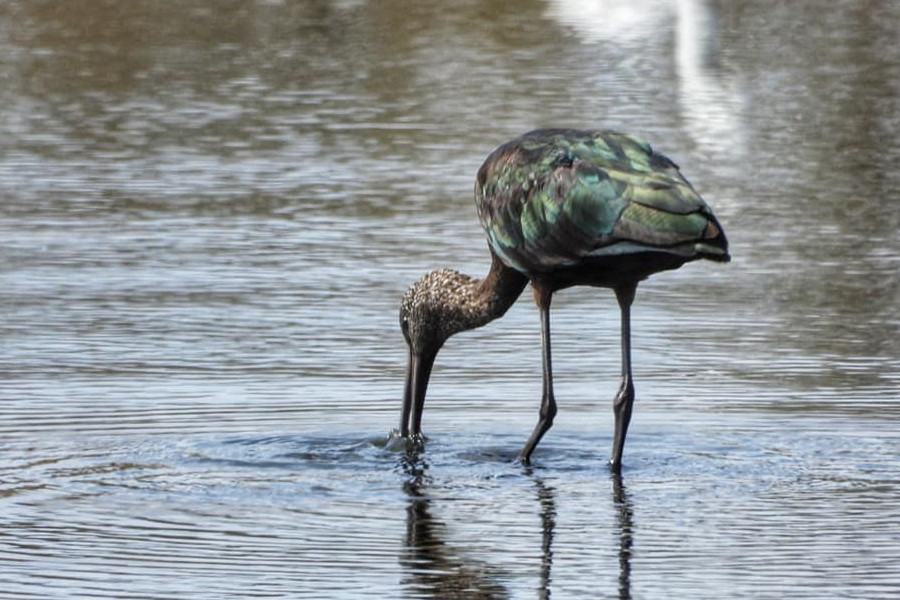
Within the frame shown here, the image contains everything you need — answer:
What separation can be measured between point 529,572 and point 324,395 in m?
3.05

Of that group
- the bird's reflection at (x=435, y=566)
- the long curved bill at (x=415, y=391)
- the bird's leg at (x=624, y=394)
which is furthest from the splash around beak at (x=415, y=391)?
the bird's reflection at (x=435, y=566)

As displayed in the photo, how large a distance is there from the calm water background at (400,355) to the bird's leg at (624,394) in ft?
0.31

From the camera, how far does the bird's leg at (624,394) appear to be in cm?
924

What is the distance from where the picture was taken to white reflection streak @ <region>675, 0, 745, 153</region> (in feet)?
64.0

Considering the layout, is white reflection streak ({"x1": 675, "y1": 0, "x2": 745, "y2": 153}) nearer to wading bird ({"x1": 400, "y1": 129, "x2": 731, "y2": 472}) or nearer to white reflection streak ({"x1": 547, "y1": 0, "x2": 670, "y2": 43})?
white reflection streak ({"x1": 547, "y1": 0, "x2": 670, "y2": 43})

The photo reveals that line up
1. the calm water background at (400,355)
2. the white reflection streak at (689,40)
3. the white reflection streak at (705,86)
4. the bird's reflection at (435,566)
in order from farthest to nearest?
the white reflection streak at (689,40) → the white reflection streak at (705,86) → the calm water background at (400,355) → the bird's reflection at (435,566)

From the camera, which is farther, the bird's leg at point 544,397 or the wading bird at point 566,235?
the bird's leg at point 544,397

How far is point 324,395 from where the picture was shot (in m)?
10.4

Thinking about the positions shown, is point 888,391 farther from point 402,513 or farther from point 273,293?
point 273,293

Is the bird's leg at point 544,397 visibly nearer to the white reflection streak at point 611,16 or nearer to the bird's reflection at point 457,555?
the bird's reflection at point 457,555

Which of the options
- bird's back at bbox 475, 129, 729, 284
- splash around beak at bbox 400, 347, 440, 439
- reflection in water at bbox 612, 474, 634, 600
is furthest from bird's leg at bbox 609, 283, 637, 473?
splash around beak at bbox 400, 347, 440, 439

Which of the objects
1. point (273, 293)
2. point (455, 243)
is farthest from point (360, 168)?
point (273, 293)

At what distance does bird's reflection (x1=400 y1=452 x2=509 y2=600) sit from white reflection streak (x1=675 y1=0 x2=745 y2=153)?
417 inches

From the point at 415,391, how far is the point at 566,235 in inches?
45.0
